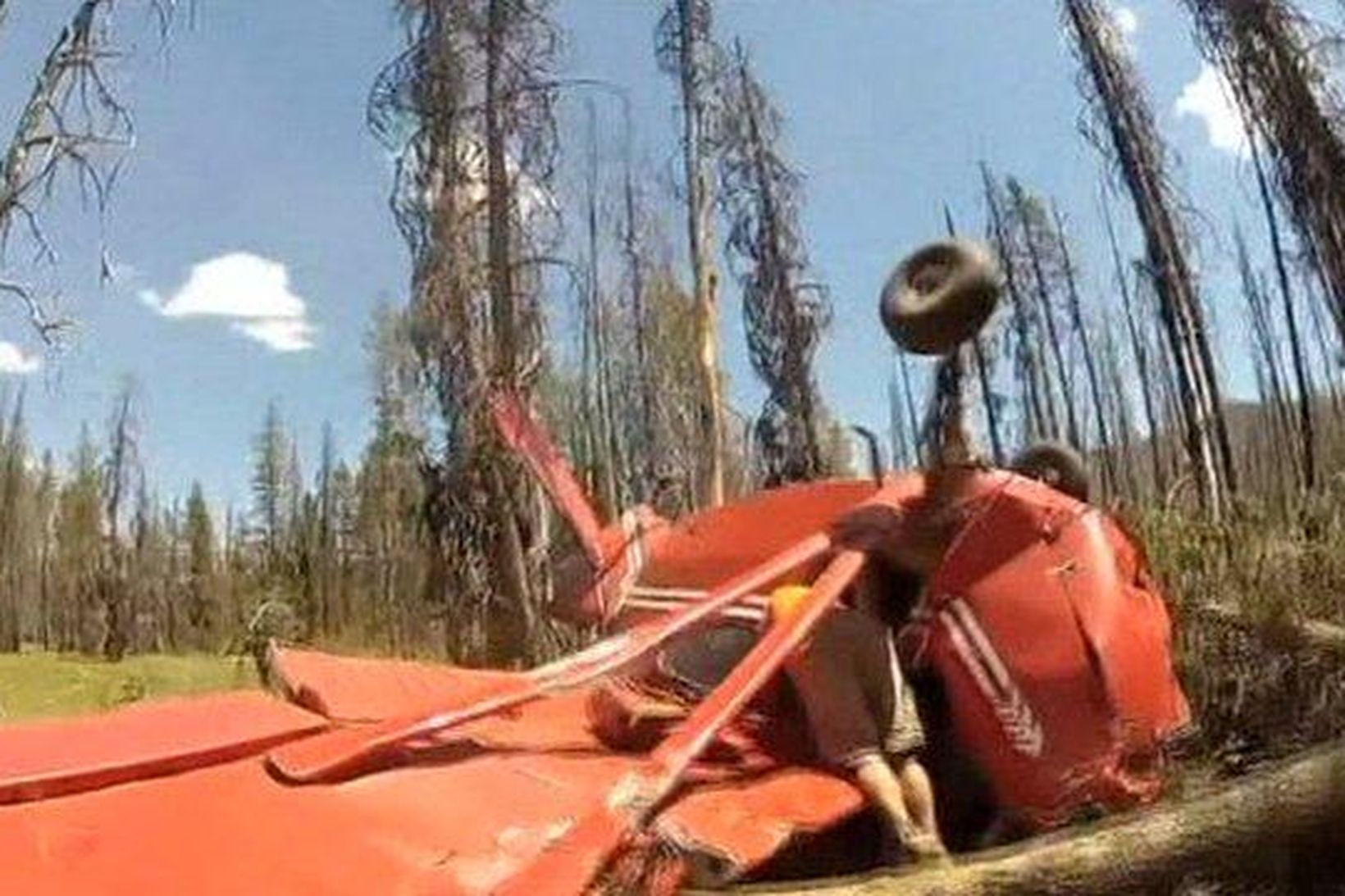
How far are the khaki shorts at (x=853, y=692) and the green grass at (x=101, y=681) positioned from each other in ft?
40.6

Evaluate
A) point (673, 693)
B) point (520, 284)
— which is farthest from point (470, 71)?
point (673, 693)

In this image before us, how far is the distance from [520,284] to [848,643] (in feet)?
33.4

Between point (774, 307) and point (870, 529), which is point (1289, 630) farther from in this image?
point (774, 307)

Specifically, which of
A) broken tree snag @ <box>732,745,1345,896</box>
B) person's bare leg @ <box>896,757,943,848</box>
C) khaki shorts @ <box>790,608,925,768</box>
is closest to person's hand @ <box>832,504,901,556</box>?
khaki shorts @ <box>790,608,925,768</box>

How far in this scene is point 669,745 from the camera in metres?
3.19

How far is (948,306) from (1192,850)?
1406 mm

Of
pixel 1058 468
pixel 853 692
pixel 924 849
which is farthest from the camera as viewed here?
pixel 1058 468

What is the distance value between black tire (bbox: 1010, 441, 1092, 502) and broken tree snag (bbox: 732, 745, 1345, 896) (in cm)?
171

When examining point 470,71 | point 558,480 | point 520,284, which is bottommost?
point 558,480

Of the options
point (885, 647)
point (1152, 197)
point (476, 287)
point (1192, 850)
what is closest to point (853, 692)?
point (885, 647)

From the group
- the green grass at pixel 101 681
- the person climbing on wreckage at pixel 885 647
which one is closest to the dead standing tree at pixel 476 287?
the green grass at pixel 101 681

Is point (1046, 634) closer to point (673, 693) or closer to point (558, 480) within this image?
point (673, 693)

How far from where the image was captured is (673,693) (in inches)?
160

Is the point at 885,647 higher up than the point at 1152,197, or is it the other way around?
the point at 1152,197
